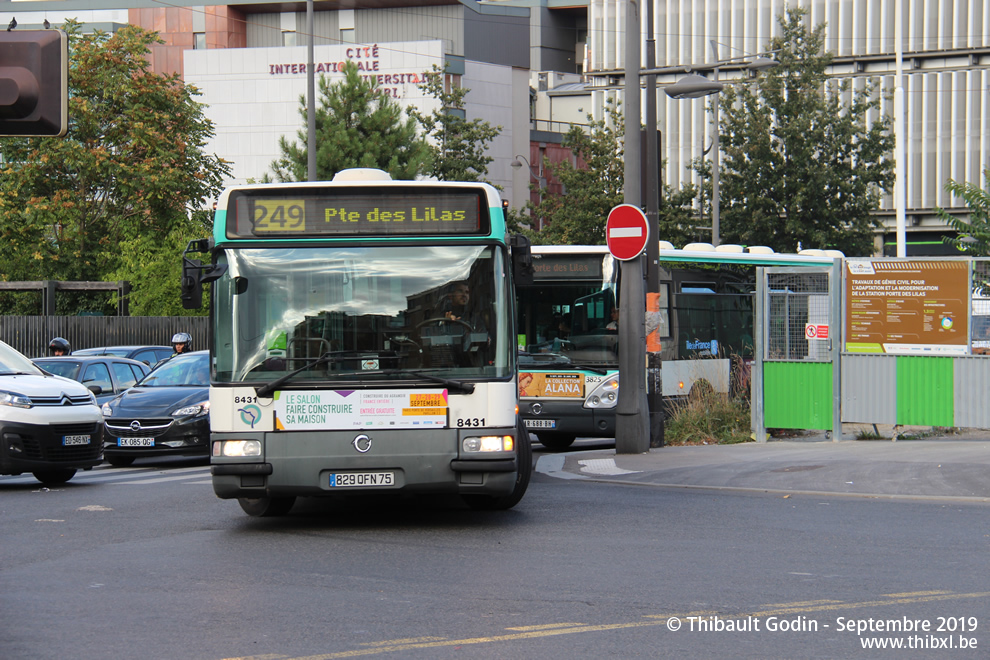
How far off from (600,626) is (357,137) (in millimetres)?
29164

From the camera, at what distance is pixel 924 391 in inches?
602

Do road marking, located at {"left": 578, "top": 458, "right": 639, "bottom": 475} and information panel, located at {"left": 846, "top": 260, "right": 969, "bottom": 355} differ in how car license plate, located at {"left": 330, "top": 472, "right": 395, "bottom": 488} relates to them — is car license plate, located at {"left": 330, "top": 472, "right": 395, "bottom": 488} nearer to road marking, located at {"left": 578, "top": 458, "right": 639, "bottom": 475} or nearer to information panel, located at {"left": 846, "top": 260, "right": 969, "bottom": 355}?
road marking, located at {"left": 578, "top": 458, "right": 639, "bottom": 475}

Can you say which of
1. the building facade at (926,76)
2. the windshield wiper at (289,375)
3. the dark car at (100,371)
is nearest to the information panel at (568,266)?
the dark car at (100,371)

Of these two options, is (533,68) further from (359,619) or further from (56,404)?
(359,619)

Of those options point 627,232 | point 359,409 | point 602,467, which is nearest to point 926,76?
point 627,232

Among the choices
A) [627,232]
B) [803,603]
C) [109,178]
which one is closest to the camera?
[803,603]

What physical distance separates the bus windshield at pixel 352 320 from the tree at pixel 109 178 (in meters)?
25.3

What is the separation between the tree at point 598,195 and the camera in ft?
128

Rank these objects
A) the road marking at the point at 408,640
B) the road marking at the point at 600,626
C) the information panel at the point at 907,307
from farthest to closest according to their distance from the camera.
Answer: the information panel at the point at 907,307 → the road marking at the point at 408,640 → the road marking at the point at 600,626

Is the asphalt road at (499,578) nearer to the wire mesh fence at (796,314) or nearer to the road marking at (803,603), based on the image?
the road marking at (803,603)

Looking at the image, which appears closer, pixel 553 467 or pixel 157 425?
pixel 553 467

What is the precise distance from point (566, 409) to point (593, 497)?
477 centimetres

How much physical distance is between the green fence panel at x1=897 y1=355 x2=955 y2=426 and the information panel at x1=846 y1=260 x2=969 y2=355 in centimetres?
15

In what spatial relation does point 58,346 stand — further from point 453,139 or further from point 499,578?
point 453,139
